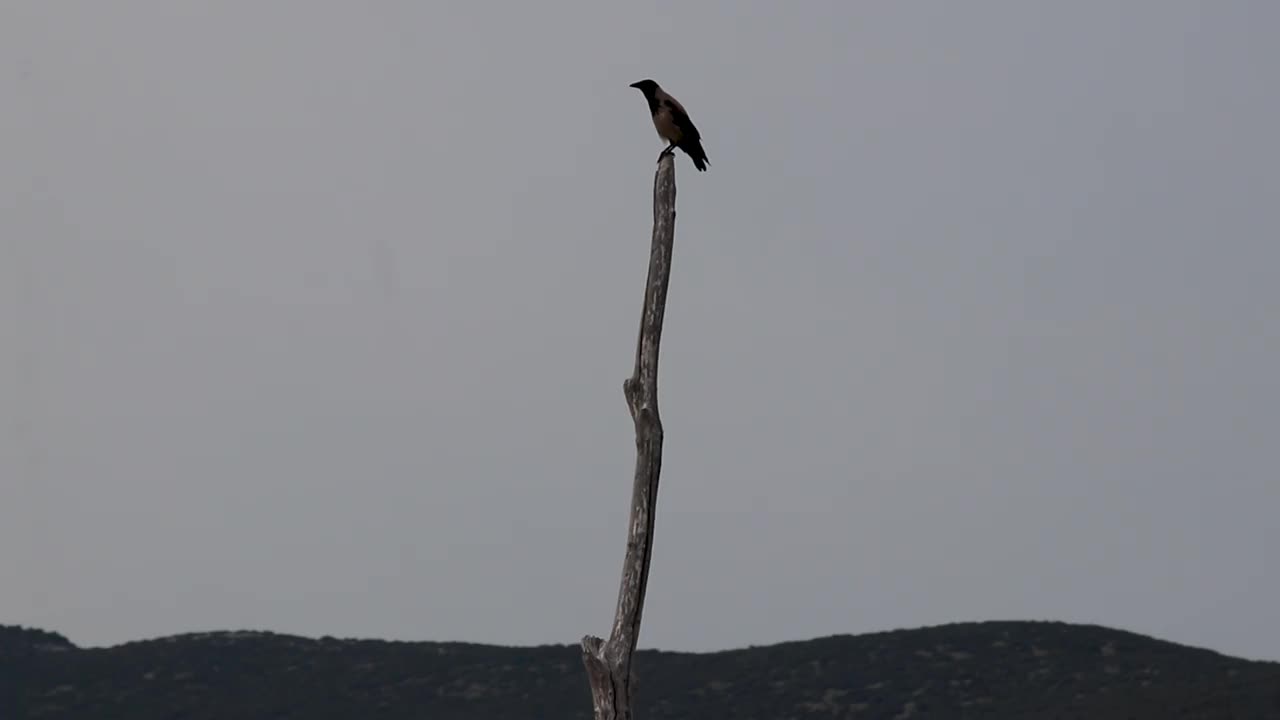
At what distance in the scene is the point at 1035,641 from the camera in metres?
72.9

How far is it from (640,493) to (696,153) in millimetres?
3626

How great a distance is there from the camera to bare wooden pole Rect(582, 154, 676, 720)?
14.7 m

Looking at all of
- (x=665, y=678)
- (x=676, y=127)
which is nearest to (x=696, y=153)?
(x=676, y=127)

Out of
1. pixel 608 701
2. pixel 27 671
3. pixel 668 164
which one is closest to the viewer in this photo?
pixel 608 701

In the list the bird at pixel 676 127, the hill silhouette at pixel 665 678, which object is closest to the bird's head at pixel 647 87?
the bird at pixel 676 127

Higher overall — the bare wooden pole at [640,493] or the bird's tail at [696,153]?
the bird's tail at [696,153]

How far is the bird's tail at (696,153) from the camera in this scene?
1695cm

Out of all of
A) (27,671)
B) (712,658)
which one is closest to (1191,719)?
(712,658)

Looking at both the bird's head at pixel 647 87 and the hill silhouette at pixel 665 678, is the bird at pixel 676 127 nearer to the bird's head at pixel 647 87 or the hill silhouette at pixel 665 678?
the bird's head at pixel 647 87

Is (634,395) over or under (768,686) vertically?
under

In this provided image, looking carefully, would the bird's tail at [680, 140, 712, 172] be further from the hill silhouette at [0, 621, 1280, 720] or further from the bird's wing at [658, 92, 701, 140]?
the hill silhouette at [0, 621, 1280, 720]

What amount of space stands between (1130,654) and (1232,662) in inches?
144

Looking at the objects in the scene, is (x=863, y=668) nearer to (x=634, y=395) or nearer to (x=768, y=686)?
(x=768, y=686)

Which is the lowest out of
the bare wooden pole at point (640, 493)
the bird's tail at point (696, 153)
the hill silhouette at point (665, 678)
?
the bare wooden pole at point (640, 493)
